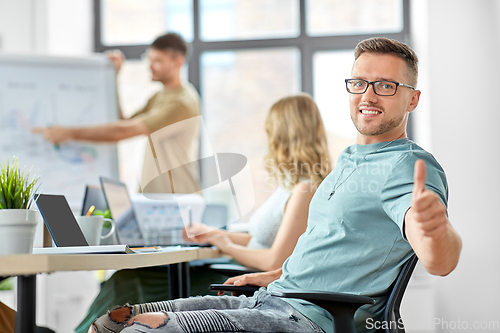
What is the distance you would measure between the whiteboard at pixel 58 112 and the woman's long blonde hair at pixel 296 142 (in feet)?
4.82

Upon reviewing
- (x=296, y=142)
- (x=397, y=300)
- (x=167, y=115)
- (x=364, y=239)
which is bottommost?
(x=397, y=300)

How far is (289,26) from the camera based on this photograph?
380cm

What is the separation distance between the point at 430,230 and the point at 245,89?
10.2 ft

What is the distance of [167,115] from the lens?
3113mm

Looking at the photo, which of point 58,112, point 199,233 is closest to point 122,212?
point 199,233

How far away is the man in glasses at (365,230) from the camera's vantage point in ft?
2.93

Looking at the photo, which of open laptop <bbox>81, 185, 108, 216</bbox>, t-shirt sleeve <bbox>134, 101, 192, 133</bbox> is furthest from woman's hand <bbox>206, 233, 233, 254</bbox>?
t-shirt sleeve <bbox>134, 101, 192, 133</bbox>

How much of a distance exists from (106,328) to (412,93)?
33.8 inches

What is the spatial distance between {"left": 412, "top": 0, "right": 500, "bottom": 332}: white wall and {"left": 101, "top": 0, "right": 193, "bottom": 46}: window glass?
1.78 m

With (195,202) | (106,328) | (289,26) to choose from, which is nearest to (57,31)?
(289,26)

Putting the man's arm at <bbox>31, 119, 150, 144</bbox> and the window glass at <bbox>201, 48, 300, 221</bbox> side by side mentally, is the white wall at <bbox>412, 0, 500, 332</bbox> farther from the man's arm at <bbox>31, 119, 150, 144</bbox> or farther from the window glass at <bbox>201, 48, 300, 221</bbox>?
the man's arm at <bbox>31, 119, 150, 144</bbox>

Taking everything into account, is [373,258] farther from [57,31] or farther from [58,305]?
[57,31]

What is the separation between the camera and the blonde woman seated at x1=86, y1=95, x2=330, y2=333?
1.63 meters

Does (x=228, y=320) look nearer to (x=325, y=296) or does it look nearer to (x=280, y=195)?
(x=325, y=296)
